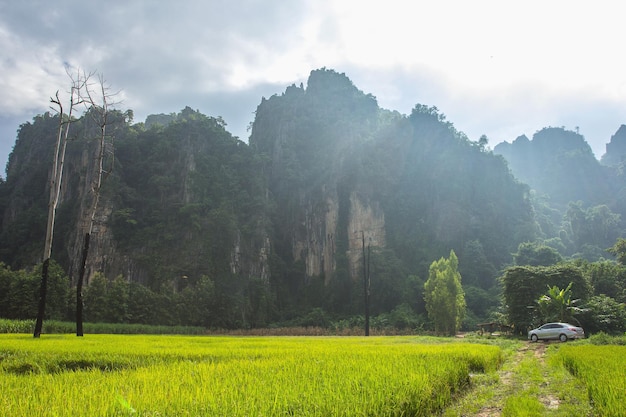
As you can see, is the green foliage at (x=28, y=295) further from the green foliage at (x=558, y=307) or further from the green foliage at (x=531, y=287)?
the green foliage at (x=558, y=307)

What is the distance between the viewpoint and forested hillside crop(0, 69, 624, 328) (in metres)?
52.4

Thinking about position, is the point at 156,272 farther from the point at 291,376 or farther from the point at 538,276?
the point at 291,376

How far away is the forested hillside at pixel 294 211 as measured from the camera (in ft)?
172

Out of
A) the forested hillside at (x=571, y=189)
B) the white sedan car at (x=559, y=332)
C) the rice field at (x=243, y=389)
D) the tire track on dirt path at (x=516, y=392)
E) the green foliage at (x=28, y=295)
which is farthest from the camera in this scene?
the forested hillside at (x=571, y=189)

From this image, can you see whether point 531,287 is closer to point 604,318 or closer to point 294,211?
point 604,318

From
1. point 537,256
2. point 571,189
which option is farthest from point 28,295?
point 571,189

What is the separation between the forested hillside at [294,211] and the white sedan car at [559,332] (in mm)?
22749

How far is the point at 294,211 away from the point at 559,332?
4884 centimetres

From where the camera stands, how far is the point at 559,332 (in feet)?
69.3

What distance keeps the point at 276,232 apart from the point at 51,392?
62923mm

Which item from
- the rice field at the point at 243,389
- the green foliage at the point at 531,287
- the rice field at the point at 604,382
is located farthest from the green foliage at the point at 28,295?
the rice field at the point at 604,382

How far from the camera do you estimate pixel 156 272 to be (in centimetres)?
5103

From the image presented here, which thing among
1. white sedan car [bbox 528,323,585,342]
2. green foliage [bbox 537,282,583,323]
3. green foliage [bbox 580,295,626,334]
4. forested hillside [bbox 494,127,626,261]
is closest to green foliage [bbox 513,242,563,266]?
green foliage [bbox 580,295,626,334]

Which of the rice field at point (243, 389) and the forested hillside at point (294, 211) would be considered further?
the forested hillside at point (294, 211)
